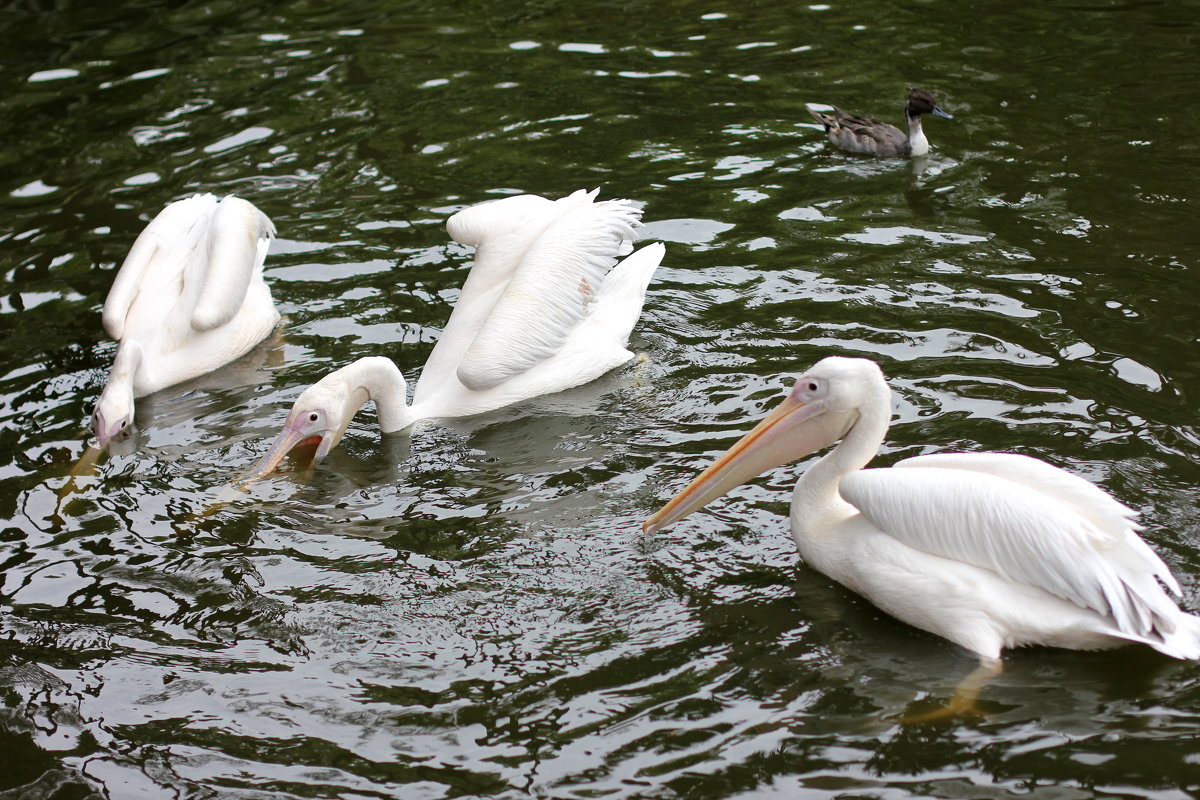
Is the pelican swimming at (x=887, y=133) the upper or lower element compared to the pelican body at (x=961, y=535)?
upper

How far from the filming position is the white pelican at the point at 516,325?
5.29 meters

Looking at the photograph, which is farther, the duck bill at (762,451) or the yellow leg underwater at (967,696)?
the duck bill at (762,451)

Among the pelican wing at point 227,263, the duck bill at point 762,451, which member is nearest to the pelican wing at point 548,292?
the pelican wing at point 227,263

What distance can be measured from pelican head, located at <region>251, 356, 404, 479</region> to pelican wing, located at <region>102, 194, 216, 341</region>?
1.49 meters

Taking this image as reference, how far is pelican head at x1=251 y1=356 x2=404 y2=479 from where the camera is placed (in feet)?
17.0

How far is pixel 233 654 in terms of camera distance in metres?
4.03

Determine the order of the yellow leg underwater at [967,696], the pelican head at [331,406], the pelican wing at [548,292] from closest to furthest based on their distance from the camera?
1. the yellow leg underwater at [967,696]
2. the pelican head at [331,406]
3. the pelican wing at [548,292]

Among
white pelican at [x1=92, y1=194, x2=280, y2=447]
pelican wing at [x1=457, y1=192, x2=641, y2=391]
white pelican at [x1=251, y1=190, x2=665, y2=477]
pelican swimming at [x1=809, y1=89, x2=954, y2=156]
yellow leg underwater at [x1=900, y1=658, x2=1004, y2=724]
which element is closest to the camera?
yellow leg underwater at [x1=900, y1=658, x2=1004, y2=724]

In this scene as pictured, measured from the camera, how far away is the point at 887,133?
24.5 ft

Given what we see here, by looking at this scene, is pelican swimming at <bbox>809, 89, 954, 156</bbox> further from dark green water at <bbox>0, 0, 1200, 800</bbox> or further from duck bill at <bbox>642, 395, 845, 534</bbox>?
duck bill at <bbox>642, 395, 845, 534</bbox>

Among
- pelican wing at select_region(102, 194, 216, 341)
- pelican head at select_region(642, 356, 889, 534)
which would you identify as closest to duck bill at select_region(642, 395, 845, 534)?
pelican head at select_region(642, 356, 889, 534)

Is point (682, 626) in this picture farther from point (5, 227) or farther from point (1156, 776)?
point (5, 227)

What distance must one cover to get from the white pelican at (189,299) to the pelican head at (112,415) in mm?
183

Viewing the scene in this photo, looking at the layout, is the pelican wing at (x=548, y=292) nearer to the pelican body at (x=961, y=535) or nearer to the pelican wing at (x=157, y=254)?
the pelican body at (x=961, y=535)
